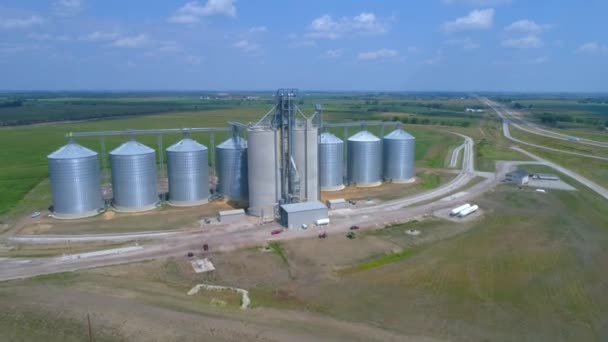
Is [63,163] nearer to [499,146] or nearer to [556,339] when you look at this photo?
[556,339]

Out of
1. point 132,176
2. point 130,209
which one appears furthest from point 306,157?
point 130,209

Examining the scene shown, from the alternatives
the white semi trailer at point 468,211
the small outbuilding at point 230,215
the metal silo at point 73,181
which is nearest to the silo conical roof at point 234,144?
the small outbuilding at point 230,215

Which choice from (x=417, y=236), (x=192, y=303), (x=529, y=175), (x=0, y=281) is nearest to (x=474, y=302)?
(x=417, y=236)

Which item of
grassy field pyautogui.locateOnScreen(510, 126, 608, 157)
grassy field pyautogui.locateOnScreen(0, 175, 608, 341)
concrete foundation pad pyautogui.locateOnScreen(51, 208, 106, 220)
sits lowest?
grassy field pyautogui.locateOnScreen(0, 175, 608, 341)

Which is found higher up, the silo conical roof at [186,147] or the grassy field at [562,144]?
the silo conical roof at [186,147]

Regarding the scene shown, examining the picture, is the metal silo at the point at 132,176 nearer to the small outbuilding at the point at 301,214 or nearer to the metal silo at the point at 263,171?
the metal silo at the point at 263,171

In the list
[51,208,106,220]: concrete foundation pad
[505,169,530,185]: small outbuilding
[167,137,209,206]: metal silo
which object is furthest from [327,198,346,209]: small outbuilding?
[505,169,530,185]: small outbuilding

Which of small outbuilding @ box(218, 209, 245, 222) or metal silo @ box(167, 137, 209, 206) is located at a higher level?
metal silo @ box(167, 137, 209, 206)

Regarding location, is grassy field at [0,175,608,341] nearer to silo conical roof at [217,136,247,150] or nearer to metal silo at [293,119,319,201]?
metal silo at [293,119,319,201]
